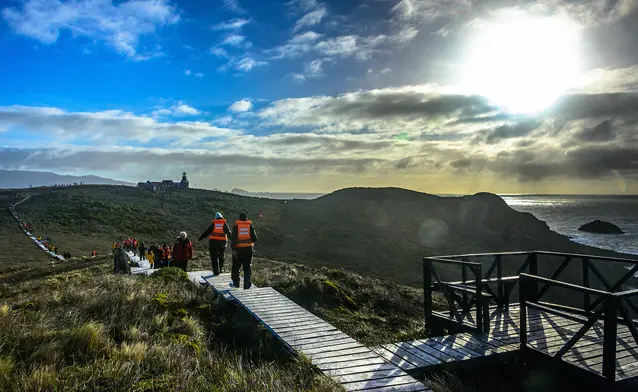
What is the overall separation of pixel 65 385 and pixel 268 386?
218 centimetres

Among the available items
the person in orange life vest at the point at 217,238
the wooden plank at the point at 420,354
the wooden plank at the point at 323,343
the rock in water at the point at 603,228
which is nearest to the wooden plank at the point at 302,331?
the wooden plank at the point at 323,343

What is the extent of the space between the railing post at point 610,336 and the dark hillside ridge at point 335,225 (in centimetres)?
3093

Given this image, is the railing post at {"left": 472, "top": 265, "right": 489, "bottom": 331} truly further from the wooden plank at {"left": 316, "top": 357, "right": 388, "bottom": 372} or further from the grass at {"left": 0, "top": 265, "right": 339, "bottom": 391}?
the grass at {"left": 0, "top": 265, "right": 339, "bottom": 391}

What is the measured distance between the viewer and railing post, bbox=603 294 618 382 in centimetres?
588

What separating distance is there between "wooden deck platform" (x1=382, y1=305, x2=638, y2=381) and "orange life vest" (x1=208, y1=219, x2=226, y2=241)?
25.0 feet

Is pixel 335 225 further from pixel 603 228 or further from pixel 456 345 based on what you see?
pixel 603 228

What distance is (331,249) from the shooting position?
52750 mm

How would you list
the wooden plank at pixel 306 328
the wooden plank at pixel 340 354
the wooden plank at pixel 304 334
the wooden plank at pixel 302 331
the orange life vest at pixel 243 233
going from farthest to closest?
the orange life vest at pixel 243 233, the wooden plank at pixel 306 328, the wooden plank at pixel 302 331, the wooden plank at pixel 304 334, the wooden plank at pixel 340 354

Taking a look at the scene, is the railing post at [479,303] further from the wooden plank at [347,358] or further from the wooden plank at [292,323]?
the wooden plank at [292,323]

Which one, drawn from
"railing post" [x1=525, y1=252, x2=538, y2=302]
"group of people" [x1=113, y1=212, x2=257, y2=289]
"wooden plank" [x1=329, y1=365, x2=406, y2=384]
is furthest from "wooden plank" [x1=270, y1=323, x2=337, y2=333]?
"railing post" [x1=525, y1=252, x2=538, y2=302]

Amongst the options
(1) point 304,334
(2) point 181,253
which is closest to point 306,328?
(1) point 304,334

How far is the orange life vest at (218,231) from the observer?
531 inches

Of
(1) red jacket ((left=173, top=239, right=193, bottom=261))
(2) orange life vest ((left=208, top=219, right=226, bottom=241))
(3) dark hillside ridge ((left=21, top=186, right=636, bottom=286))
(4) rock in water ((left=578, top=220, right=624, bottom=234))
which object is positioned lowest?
(4) rock in water ((left=578, top=220, right=624, bottom=234))

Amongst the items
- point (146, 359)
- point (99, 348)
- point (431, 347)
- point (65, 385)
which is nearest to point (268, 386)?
point (146, 359)
